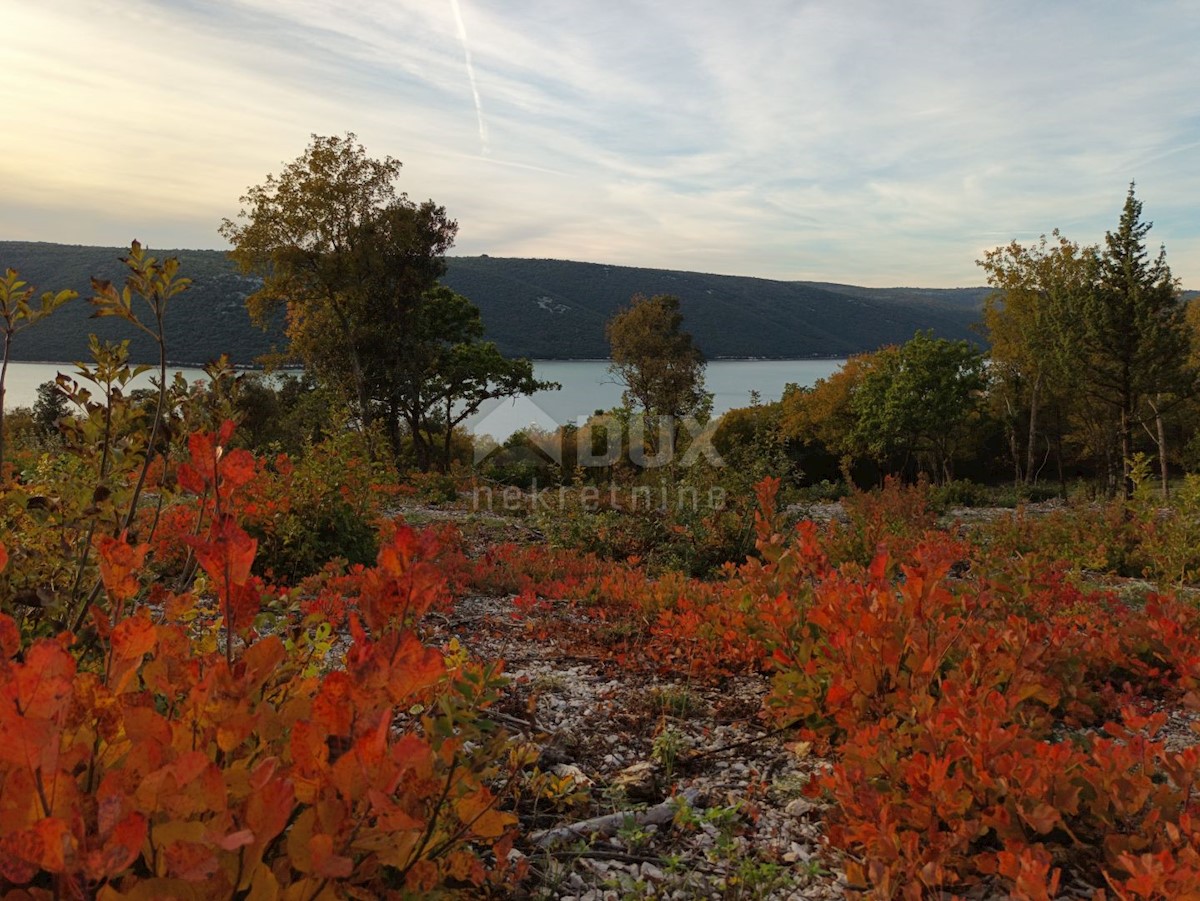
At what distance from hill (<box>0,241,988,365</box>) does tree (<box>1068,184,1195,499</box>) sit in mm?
35889

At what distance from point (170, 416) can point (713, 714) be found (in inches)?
84.5

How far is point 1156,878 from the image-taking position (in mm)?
1341

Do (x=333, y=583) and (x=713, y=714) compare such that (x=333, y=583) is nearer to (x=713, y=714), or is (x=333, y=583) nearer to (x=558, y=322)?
(x=713, y=714)

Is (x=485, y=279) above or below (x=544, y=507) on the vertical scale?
above

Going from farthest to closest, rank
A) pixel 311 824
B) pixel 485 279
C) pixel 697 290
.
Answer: pixel 697 290
pixel 485 279
pixel 311 824

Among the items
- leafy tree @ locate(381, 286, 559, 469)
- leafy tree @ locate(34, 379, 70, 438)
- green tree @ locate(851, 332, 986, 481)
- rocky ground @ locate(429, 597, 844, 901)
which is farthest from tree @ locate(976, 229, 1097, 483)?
leafy tree @ locate(34, 379, 70, 438)

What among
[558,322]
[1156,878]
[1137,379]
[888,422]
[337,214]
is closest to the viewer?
[1156,878]

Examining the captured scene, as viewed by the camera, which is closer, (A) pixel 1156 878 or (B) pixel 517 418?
(A) pixel 1156 878

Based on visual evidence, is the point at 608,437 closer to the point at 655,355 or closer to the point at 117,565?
the point at 655,355

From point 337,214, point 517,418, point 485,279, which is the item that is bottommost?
point 517,418

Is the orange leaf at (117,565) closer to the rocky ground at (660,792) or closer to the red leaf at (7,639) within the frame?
the red leaf at (7,639)

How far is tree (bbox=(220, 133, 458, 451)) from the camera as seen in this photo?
17922 millimetres

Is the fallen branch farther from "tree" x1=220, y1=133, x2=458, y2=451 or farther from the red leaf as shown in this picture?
"tree" x1=220, y1=133, x2=458, y2=451

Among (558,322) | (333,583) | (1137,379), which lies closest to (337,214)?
(333,583)
